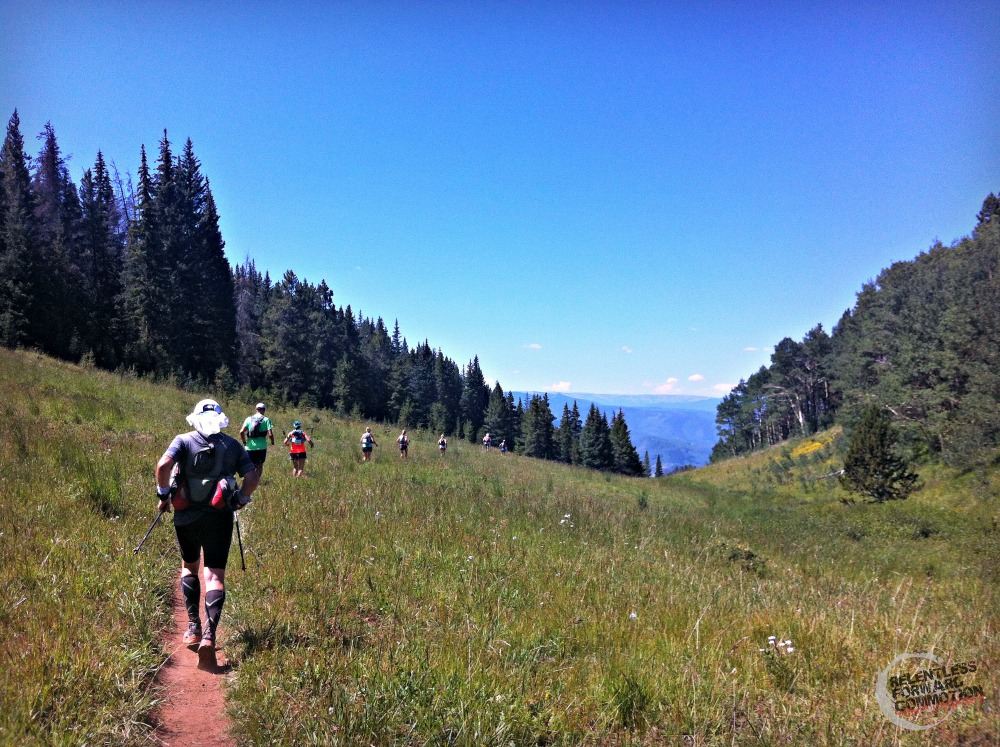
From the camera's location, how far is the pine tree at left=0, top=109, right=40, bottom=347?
2972 cm

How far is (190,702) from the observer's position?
315 cm

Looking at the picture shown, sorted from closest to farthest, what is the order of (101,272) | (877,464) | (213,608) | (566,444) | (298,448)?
(213,608) < (298,448) < (877,464) < (101,272) < (566,444)

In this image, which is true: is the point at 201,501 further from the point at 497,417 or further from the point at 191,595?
the point at 497,417

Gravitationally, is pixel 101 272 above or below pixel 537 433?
above

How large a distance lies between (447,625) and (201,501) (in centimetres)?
226

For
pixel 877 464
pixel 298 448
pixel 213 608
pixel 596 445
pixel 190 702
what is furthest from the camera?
pixel 596 445

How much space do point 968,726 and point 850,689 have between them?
0.59 meters

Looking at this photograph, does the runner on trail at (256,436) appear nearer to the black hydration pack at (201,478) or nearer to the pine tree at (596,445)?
the black hydration pack at (201,478)

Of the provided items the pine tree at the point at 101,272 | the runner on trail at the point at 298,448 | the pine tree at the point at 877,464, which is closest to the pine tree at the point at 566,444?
the pine tree at the point at 877,464

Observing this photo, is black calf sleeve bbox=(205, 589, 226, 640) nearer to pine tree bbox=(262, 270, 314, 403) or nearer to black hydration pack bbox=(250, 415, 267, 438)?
black hydration pack bbox=(250, 415, 267, 438)

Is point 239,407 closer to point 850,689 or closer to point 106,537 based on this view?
point 106,537

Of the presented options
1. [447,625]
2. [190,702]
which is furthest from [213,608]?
[447,625]

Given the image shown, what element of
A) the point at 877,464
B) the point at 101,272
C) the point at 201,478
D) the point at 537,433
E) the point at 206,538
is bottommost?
the point at 537,433

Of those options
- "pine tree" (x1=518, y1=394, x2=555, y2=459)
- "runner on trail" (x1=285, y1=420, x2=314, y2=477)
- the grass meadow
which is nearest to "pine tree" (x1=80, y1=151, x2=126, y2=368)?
"runner on trail" (x1=285, y1=420, x2=314, y2=477)
